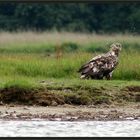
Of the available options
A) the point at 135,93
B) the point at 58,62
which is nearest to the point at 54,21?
the point at 58,62

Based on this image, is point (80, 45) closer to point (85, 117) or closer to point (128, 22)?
point (128, 22)

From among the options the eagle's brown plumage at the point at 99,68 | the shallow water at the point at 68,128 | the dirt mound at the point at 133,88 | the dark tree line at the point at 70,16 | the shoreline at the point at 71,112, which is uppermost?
the dark tree line at the point at 70,16

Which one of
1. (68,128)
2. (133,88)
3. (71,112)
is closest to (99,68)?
(133,88)

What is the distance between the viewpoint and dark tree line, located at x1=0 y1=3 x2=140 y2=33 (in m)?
31.3

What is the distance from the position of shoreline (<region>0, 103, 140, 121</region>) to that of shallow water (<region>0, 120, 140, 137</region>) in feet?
1.32

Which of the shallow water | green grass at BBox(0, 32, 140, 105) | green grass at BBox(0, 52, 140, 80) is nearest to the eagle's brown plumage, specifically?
green grass at BBox(0, 32, 140, 105)

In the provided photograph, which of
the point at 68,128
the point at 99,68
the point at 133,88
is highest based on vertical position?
the point at 99,68

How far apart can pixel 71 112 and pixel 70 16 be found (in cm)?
2055

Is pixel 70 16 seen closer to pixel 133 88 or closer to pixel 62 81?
pixel 62 81

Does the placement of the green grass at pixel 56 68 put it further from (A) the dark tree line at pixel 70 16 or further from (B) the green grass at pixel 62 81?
(A) the dark tree line at pixel 70 16

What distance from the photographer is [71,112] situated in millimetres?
12273

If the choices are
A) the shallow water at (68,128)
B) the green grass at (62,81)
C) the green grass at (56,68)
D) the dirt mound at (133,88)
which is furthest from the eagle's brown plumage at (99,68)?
the shallow water at (68,128)

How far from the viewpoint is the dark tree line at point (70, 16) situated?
31266 mm

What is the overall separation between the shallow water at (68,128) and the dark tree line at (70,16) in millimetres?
19595
